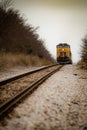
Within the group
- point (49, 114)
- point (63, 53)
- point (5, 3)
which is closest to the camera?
point (49, 114)

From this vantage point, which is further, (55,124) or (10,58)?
(10,58)

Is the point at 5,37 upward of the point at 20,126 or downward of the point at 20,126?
upward

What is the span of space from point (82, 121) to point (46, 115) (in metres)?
0.67

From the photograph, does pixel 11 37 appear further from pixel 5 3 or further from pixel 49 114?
pixel 49 114

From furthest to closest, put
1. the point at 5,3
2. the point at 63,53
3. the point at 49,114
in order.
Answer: the point at 63,53
the point at 5,3
the point at 49,114

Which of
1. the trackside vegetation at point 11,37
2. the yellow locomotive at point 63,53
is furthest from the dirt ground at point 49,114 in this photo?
the yellow locomotive at point 63,53

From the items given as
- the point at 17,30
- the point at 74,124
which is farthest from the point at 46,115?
the point at 17,30

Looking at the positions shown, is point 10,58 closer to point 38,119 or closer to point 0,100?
point 0,100

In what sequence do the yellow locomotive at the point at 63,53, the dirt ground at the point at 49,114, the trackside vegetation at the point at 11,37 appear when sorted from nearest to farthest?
1. the dirt ground at the point at 49,114
2. the trackside vegetation at the point at 11,37
3. the yellow locomotive at the point at 63,53

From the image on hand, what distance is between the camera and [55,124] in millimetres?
3307

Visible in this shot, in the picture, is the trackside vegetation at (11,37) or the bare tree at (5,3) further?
the bare tree at (5,3)

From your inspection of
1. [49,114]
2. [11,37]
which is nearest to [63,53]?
[11,37]

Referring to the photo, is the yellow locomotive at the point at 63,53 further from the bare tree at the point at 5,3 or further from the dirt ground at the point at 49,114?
the dirt ground at the point at 49,114

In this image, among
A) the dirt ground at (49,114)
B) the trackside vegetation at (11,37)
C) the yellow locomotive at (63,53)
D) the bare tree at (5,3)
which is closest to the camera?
the dirt ground at (49,114)
